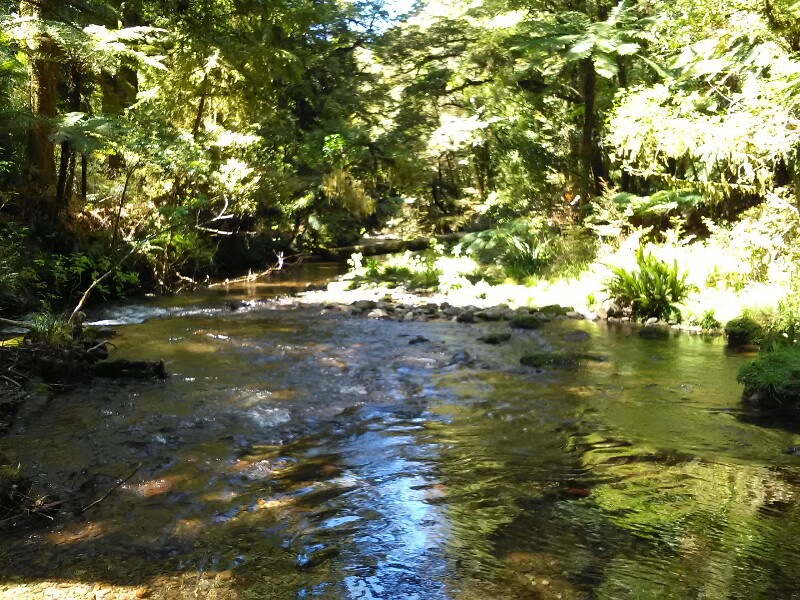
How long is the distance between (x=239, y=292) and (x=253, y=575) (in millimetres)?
11677

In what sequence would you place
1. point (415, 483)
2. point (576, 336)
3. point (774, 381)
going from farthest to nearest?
point (576, 336), point (774, 381), point (415, 483)

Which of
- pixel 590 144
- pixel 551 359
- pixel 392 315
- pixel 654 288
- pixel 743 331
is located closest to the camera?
pixel 551 359

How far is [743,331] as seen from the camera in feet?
28.0

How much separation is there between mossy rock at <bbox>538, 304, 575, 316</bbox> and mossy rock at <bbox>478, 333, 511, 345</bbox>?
2384 millimetres

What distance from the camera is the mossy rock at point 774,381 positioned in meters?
5.45

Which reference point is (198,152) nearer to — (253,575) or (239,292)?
(239,292)

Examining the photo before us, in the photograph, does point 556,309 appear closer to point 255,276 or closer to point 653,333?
point 653,333

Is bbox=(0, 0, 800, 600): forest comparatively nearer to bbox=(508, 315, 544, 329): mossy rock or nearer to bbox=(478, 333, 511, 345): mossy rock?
bbox=(508, 315, 544, 329): mossy rock

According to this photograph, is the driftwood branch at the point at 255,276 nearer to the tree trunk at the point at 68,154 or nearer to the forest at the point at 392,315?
the forest at the point at 392,315

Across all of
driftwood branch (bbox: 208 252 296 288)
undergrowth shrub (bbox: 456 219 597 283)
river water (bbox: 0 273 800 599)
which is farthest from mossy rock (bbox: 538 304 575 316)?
driftwood branch (bbox: 208 252 296 288)

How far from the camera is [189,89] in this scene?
15695mm

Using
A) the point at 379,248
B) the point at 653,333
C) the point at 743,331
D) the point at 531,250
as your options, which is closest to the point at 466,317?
the point at 653,333

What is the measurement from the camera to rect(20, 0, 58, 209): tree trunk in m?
9.60

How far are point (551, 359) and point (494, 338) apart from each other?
148cm
